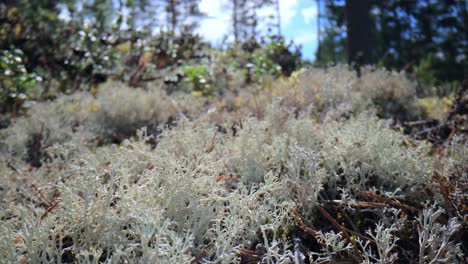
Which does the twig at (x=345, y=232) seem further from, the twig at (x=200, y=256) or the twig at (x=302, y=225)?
the twig at (x=200, y=256)

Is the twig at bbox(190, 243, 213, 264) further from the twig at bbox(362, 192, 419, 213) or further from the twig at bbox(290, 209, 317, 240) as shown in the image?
the twig at bbox(362, 192, 419, 213)

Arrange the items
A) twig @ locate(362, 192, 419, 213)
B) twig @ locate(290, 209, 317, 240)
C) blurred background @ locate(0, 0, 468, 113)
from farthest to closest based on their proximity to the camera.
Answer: blurred background @ locate(0, 0, 468, 113) < twig @ locate(362, 192, 419, 213) < twig @ locate(290, 209, 317, 240)

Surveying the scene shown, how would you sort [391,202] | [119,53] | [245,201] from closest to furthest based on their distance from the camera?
[245,201]
[391,202]
[119,53]

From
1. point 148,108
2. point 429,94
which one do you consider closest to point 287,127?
point 148,108

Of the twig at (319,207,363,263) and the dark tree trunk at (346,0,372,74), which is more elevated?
the dark tree trunk at (346,0,372,74)

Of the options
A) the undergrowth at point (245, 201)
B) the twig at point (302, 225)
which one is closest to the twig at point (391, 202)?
the undergrowth at point (245, 201)

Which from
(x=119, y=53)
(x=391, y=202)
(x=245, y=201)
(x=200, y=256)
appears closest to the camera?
(x=200, y=256)

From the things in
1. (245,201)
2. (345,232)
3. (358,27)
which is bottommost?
(345,232)

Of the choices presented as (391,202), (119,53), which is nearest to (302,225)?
(391,202)

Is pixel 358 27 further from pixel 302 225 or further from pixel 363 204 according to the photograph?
pixel 302 225

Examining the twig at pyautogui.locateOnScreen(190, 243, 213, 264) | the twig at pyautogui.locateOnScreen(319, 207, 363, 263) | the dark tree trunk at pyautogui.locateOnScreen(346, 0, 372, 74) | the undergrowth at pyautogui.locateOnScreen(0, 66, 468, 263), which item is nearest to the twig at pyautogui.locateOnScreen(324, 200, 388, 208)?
the undergrowth at pyautogui.locateOnScreen(0, 66, 468, 263)

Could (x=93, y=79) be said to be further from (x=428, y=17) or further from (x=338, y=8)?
(x=428, y=17)
